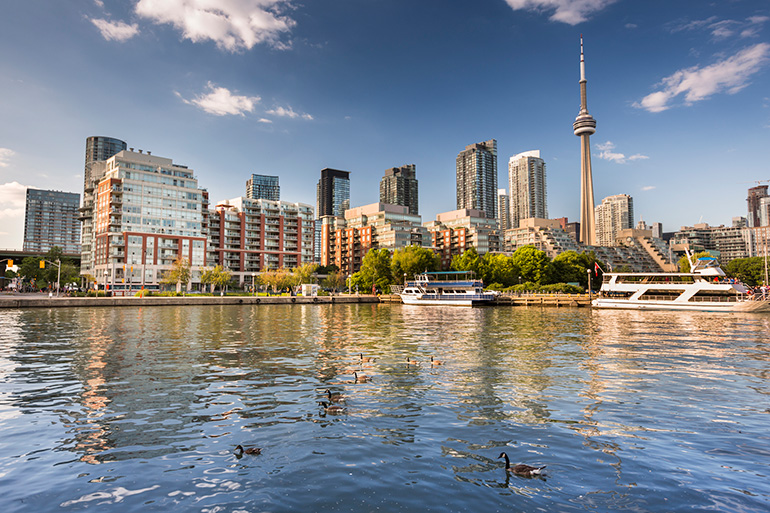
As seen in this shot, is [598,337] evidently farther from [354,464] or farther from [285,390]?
[354,464]

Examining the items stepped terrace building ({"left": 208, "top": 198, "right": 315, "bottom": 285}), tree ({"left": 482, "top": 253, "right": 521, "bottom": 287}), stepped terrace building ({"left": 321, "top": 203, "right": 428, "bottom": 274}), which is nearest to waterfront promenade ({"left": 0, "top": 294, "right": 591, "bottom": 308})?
tree ({"left": 482, "top": 253, "right": 521, "bottom": 287})

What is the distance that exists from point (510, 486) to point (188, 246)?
133037mm

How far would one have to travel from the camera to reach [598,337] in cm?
3869

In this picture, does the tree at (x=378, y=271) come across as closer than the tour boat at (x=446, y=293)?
No

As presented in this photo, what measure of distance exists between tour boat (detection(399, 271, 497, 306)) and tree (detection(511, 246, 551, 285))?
2010 cm

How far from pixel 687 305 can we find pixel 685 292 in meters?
2.40

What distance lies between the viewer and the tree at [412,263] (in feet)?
441

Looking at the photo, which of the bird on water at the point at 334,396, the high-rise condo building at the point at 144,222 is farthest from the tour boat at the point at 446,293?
the bird on water at the point at 334,396

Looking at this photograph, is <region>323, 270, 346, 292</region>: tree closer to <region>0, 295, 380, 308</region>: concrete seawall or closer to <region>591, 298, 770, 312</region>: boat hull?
<region>0, 295, 380, 308</region>: concrete seawall

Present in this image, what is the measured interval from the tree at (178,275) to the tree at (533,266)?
8793cm

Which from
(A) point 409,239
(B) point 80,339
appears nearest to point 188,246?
(A) point 409,239

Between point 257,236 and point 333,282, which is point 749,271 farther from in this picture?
point 257,236

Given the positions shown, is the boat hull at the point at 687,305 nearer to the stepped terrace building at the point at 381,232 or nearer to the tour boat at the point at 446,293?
the tour boat at the point at 446,293

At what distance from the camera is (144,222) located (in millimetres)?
123062
